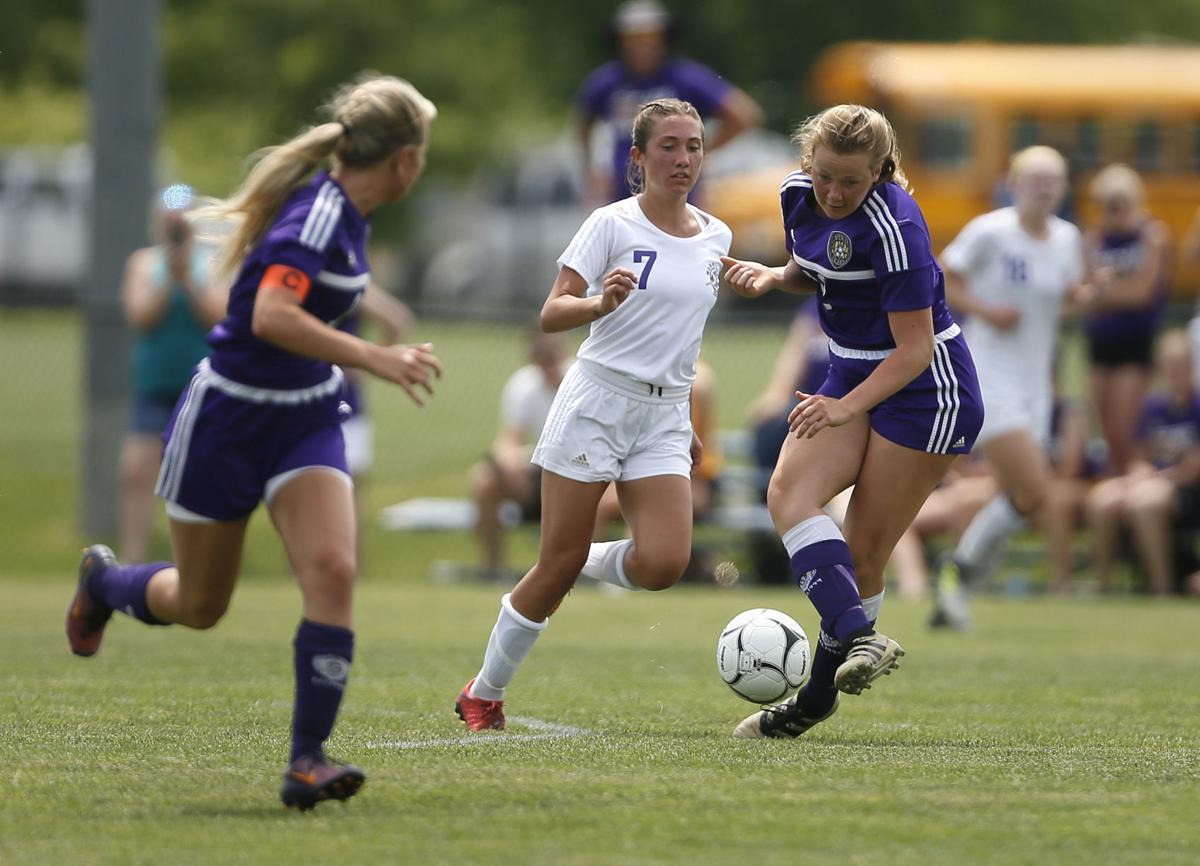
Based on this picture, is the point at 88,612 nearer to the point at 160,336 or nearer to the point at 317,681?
the point at 317,681

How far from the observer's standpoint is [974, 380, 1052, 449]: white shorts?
33.4ft

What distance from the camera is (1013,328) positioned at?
34.2 feet

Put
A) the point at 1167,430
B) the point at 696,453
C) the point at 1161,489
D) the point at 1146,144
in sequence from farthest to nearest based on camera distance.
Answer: the point at 1146,144
the point at 1167,430
the point at 1161,489
the point at 696,453

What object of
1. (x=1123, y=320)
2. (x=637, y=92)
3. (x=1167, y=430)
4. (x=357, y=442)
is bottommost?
(x=357, y=442)

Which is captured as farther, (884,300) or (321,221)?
(884,300)

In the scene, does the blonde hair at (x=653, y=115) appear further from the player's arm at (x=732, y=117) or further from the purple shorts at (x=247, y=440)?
the player's arm at (x=732, y=117)

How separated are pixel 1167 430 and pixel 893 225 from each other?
733 centimetres

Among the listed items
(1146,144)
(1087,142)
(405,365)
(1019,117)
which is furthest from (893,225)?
(1146,144)

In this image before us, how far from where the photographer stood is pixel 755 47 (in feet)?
122

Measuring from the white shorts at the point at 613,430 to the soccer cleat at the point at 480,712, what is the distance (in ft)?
2.61

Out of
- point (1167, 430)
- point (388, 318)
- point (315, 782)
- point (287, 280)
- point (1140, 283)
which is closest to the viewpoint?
point (315, 782)

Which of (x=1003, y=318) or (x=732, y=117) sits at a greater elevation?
(x=732, y=117)

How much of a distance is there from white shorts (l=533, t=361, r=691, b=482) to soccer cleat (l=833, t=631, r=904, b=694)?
993 mm

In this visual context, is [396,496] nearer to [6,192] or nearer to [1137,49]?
[1137,49]
